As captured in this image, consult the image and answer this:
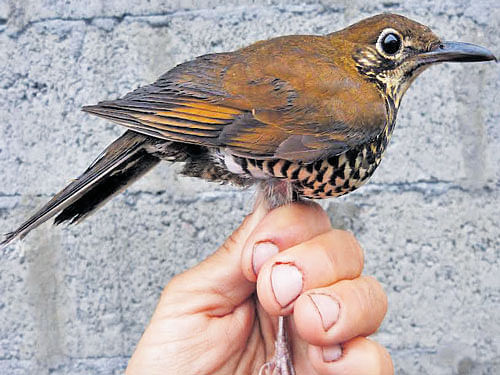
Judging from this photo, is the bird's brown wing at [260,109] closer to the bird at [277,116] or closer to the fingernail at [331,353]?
the bird at [277,116]

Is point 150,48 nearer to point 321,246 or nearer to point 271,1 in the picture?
point 271,1

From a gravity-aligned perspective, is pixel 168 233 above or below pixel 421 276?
above

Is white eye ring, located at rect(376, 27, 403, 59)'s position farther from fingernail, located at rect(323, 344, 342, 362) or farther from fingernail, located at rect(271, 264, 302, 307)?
fingernail, located at rect(323, 344, 342, 362)

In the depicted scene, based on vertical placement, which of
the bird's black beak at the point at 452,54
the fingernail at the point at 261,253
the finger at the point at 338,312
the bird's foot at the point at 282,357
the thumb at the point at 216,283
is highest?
the bird's black beak at the point at 452,54

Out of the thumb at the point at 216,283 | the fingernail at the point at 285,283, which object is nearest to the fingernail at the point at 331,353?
the fingernail at the point at 285,283

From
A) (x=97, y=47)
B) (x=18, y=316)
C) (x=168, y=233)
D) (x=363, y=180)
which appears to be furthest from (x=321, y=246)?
(x=18, y=316)

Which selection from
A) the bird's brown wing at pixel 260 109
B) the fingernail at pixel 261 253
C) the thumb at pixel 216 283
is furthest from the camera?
the thumb at pixel 216 283

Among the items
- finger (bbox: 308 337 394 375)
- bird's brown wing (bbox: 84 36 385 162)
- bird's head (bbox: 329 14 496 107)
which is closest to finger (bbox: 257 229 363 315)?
finger (bbox: 308 337 394 375)
